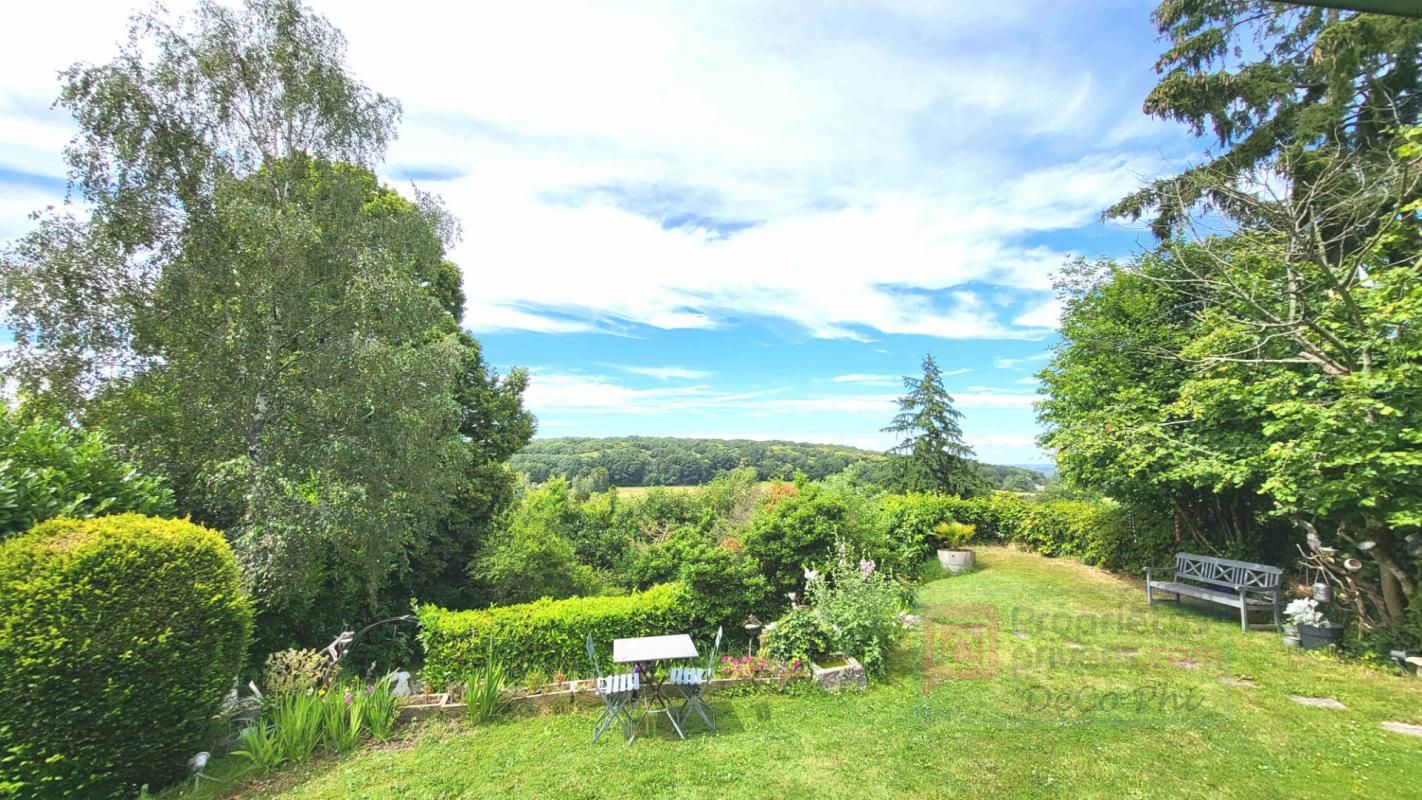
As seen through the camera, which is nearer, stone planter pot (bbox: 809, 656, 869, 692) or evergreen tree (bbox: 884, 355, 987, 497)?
stone planter pot (bbox: 809, 656, 869, 692)

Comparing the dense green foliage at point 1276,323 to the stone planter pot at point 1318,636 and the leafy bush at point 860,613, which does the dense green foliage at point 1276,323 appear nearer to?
the stone planter pot at point 1318,636

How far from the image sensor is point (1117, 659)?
21.6ft

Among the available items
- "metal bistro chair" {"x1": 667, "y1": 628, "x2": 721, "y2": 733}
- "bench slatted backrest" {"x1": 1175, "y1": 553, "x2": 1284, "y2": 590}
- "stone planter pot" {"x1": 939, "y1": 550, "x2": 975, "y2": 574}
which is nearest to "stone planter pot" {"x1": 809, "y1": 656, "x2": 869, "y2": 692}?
"metal bistro chair" {"x1": 667, "y1": 628, "x2": 721, "y2": 733}

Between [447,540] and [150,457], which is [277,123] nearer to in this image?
[150,457]

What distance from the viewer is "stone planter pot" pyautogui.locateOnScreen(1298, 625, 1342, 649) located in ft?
21.3

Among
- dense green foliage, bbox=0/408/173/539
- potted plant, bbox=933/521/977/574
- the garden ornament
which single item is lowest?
the garden ornament

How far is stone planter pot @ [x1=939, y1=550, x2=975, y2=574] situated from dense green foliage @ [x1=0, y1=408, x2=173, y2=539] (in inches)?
484

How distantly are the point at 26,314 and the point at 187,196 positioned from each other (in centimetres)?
205

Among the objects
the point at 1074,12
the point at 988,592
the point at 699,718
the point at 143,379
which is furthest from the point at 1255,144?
the point at 143,379

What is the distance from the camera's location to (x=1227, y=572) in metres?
8.16

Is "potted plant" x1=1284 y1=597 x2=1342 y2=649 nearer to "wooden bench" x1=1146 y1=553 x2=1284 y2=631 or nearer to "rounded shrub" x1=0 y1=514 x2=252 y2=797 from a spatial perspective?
"wooden bench" x1=1146 y1=553 x2=1284 y2=631

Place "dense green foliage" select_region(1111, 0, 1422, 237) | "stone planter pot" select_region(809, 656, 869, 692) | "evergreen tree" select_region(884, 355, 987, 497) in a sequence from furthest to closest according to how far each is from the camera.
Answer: "evergreen tree" select_region(884, 355, 987, 497)
"dense green foliage" select_region(1111, 0, 1422, 237)
"stone planter pot" select_region(809, 656, 869, 692)

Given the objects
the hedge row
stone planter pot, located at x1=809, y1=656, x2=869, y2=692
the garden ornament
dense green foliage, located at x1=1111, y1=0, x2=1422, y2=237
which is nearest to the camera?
the garden ornament

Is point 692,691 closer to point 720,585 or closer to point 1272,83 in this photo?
point 720,585
